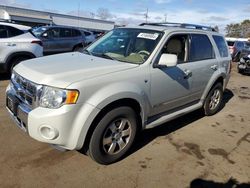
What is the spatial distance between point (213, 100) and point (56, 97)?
396 cm

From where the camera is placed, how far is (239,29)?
85250mm

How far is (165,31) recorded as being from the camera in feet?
14.9

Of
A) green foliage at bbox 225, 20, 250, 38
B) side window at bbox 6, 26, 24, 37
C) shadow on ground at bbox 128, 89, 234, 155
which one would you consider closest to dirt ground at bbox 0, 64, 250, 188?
shadow on ground at bbox 128, 89, 234, 155

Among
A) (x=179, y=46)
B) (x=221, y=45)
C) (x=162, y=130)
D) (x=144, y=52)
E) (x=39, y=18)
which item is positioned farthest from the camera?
(x=39, y=18)

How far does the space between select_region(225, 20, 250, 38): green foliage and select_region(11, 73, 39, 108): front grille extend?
8231cm

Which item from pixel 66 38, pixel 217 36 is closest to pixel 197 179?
pixel 217 36

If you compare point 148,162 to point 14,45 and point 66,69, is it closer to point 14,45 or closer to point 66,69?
point 66,69

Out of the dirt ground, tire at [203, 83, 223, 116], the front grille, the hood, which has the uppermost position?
the hood

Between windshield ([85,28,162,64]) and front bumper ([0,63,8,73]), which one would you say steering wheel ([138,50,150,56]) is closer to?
windshield ([85,28,162,64])

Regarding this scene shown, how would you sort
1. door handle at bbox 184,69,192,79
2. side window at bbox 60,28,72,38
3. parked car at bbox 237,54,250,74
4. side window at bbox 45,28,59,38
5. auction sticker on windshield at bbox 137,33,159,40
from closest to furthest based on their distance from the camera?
auction sticker on windshield at bbox 137,33,159,40
door handle at bbox 184,69,192,79
side window at bbox 45,28,59,38
side window at bbox 60,28,72,38
parked car at bbox 237,54,250,74

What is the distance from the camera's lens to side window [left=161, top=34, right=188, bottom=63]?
459 centimetres

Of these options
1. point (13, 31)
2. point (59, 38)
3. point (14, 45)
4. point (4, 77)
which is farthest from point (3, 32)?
point (59, 38)

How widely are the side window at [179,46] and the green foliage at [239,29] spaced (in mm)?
80182

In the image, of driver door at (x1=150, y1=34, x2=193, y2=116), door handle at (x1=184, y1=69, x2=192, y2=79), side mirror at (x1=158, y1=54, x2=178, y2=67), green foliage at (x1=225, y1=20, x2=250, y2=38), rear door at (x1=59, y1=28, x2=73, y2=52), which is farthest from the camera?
green foliage at (x1=225, y1=20, x2=250, y2=38)
